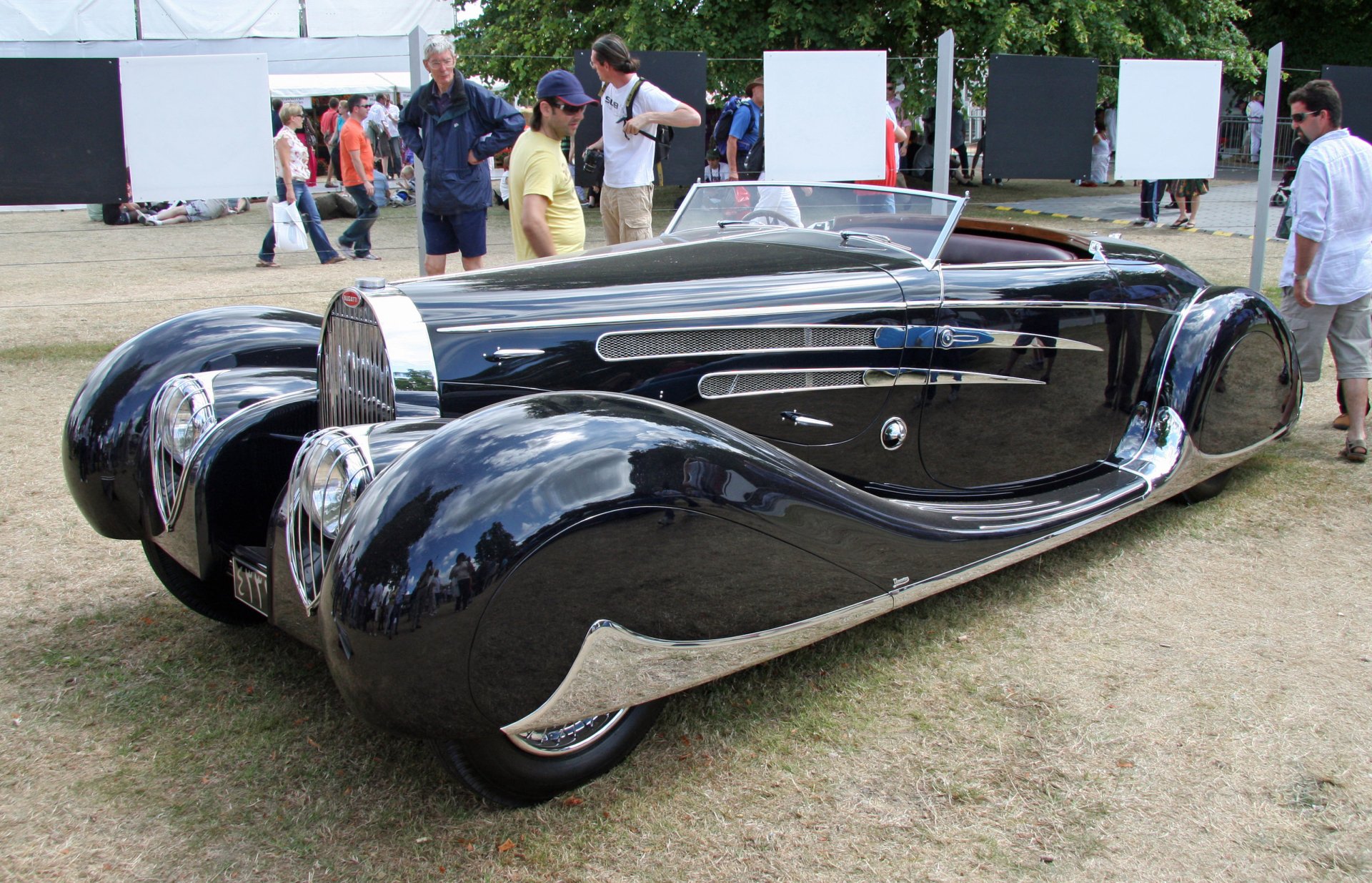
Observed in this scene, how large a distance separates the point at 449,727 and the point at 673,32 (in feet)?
47.5

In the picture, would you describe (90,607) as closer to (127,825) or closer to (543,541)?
(127,825)

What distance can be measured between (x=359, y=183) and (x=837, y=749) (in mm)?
10631

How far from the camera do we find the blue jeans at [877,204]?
13.0ft

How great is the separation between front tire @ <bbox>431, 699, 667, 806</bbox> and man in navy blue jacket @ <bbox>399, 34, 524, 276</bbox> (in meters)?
4.15

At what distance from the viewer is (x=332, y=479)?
2383mm

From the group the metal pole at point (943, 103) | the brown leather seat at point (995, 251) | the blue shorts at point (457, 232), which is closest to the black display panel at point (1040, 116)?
the metal pole at point (943, 103)

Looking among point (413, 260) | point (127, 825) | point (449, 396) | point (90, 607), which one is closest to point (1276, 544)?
point (449, 396)

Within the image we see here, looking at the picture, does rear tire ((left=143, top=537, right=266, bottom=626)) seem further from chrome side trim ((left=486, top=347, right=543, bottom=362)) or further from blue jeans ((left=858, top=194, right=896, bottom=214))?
blue jeans ((left=858, top=194, right=896, bottom=214))

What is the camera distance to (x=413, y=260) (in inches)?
489

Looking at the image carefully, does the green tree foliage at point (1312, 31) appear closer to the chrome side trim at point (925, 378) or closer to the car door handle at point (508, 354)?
the chrome side trim at point (925, 378)

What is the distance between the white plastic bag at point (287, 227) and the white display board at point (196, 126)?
3.04 meters

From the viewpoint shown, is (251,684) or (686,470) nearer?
(686,470)

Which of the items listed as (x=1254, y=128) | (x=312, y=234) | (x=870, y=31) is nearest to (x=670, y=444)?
(x=312, y=234)

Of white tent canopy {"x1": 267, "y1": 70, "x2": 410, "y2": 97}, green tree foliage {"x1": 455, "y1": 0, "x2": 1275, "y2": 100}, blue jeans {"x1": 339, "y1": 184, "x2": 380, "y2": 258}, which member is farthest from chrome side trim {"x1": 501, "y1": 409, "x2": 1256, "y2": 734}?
white tent canopy {"x1": 267, "y1": 70, "x2": 410, "y2": 97}
